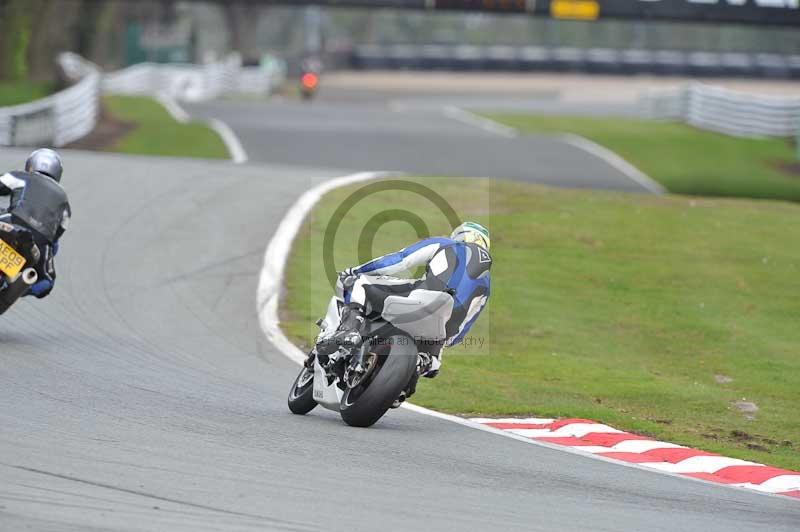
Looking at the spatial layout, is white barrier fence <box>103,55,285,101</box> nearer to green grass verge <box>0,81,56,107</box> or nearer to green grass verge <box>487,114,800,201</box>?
green grass verge <box>0,81,56,107</box>

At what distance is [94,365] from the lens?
10195mm

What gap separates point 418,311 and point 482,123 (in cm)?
→ 3309

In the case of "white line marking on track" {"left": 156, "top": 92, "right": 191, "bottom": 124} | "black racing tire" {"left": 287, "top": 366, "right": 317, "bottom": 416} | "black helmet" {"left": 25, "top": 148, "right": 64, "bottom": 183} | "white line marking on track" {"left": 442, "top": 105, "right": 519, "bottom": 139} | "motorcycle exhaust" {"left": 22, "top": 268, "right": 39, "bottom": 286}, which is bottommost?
"white line marking on track" {"left": 442, "top": 105, "right": 519, "bottom": 139}

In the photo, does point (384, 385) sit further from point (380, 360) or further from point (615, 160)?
point (615, 160)

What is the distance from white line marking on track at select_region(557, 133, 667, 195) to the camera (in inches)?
1099

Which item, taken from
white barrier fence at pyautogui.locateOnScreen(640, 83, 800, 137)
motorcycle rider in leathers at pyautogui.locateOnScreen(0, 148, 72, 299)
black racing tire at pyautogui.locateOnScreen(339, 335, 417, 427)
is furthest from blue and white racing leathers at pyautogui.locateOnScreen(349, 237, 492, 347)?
white barrier fence at pyautogui.locateOnScreen(640, 83, 800, 137)

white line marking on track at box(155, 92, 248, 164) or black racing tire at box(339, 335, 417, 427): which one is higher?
black racing tire at box(339, 335, 417, 427)

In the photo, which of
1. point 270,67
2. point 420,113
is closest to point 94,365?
point 420,113

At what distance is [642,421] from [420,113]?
33.8 meters

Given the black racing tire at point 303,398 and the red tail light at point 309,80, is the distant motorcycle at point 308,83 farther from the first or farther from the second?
the black racing tire at point 303,398

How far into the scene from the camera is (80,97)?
97.3 feet

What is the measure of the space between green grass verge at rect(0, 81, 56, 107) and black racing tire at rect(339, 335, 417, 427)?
22.3 meters

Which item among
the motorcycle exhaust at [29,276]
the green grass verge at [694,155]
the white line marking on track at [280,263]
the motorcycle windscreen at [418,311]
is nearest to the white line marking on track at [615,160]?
the green grass verge at [694,155]

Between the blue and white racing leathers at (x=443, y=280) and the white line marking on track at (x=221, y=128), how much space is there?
62.0 feet
